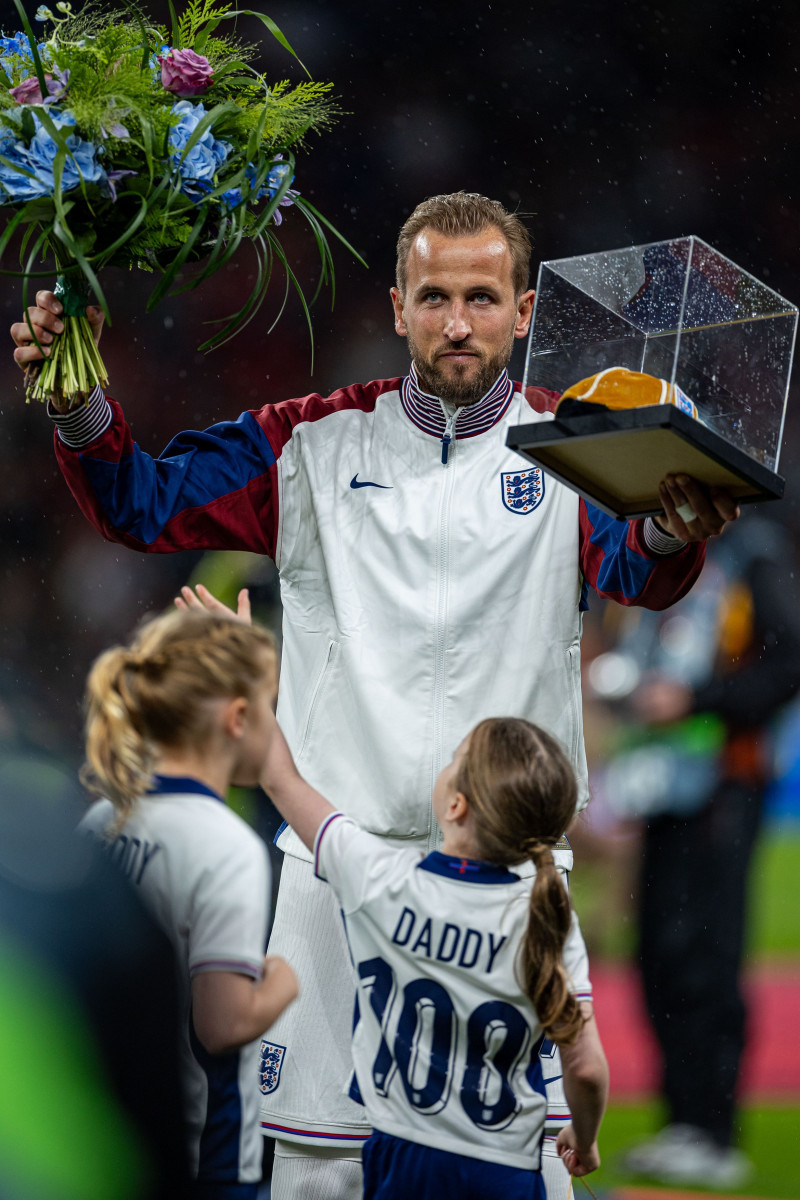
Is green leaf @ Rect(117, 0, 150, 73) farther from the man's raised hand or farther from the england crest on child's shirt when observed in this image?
the england crest on child's shirt

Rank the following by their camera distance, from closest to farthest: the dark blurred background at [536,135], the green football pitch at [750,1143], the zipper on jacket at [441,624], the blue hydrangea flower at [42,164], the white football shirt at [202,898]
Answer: the white football shirt at [202,898] → the blue hydrangea flower at [42,164] → the zipper on jacket at [441,624] → the green football pitch at [750,1143] → the dark blurred background at [536,135]

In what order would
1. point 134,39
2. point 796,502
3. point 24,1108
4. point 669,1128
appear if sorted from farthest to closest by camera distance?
point 796,502
point 669,1128
point 134,39
point 24,1108

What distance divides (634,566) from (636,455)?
26 cm

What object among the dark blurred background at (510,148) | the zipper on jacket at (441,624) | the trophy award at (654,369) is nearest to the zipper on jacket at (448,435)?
the zipper on jacket at (441,624)

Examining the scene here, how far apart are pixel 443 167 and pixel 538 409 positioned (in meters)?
2.85

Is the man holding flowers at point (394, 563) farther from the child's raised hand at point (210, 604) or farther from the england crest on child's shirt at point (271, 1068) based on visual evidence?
the child's raised hand at point (210, 604)

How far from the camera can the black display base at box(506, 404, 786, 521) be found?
1.58 m

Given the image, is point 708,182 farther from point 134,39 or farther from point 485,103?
point 134,39

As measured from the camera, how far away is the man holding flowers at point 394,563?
1985mm

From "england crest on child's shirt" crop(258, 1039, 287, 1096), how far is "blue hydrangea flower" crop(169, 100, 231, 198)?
48.2 inches

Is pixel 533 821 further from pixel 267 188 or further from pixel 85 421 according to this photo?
pixel 267 188

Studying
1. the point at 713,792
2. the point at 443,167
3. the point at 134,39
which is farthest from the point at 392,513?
the point at 443,167

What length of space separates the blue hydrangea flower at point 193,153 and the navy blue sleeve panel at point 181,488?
339 millimetres

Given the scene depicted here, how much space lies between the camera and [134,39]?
6.01ft
